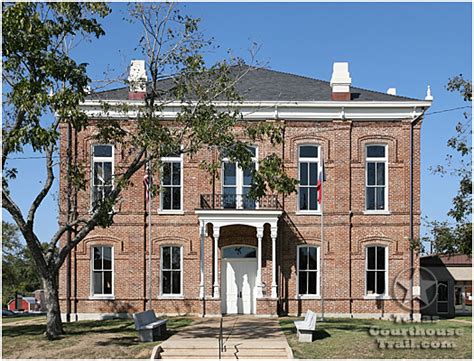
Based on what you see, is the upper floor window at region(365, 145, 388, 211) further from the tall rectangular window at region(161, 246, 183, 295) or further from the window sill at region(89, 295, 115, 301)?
the window sill at region(89, 295, 115, 301)

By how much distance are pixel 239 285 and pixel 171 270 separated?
271 cm

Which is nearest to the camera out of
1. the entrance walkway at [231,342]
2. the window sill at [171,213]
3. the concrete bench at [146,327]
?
the entrance walkway at [231,342]

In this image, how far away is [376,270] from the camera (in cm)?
2755

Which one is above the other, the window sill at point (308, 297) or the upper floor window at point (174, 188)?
the upper floor window at point (174, 188)

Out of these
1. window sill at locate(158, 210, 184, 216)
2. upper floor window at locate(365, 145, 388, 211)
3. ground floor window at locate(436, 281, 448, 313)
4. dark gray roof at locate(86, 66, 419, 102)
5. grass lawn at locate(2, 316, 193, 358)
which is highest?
dark gray roof at locate(86, 66, 419, 102)

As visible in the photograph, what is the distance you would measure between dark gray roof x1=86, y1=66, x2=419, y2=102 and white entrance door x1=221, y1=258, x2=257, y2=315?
645 centimetres

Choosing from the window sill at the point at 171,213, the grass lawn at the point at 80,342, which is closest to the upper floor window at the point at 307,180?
the window sill at the point at 171,213

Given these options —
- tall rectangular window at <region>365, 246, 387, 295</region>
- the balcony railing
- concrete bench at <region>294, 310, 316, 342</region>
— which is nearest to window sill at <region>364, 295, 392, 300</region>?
tall rectangular window at <region>365, 246, 387, 295</region>

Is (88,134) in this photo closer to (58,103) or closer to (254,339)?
(58,103)

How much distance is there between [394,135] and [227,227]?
7.39 meters

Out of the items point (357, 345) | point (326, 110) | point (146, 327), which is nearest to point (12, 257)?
point (326, 110)

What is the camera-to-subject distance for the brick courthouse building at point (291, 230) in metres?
27.3

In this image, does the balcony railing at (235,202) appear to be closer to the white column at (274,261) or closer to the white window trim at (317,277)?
the white column at (274,261)

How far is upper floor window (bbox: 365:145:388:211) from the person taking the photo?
27688 millimetres
